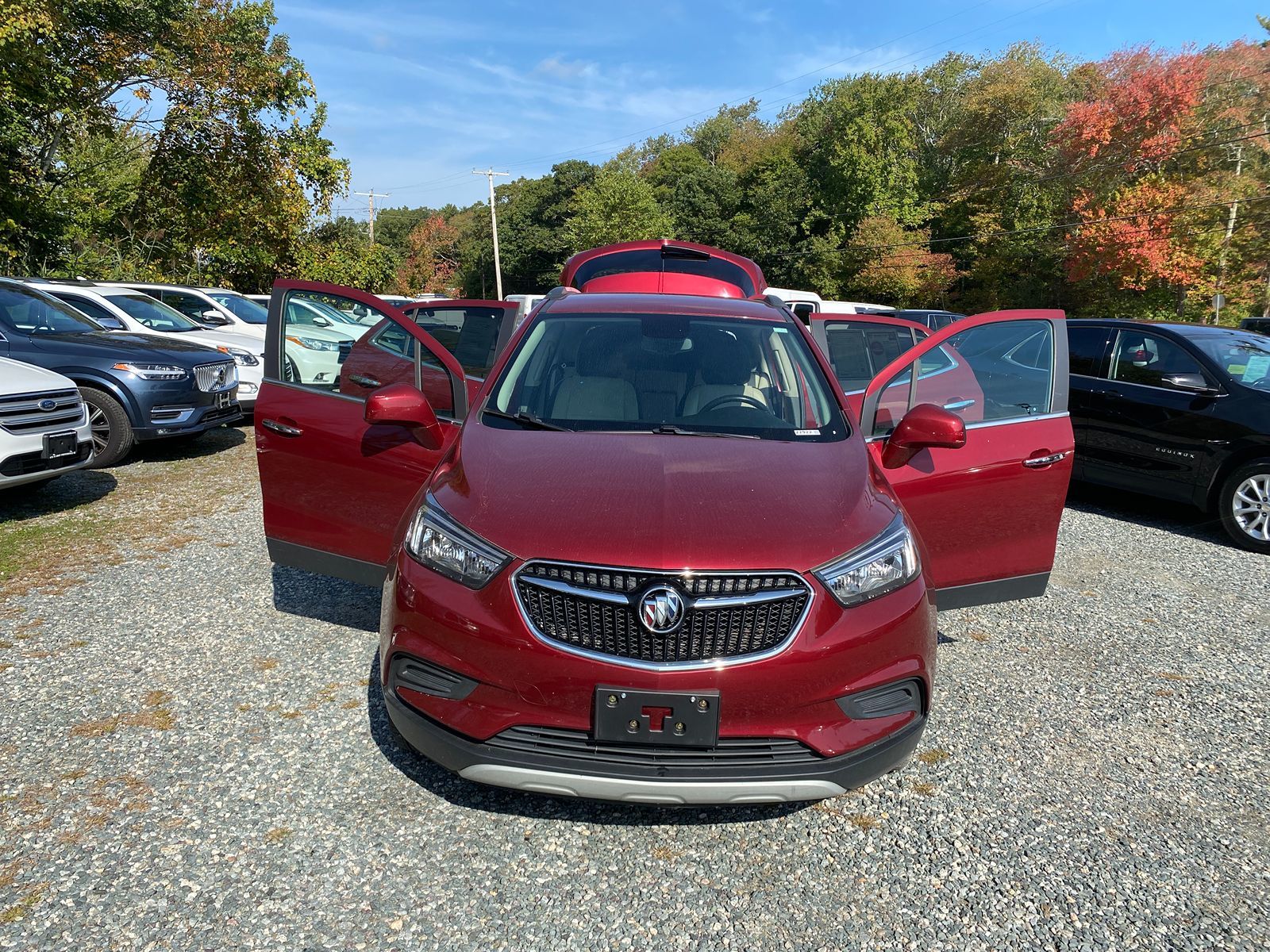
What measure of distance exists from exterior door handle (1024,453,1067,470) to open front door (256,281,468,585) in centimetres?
256

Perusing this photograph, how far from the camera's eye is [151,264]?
799 inches

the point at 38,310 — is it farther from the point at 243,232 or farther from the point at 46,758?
the point at 243,232

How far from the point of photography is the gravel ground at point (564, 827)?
7.64ft

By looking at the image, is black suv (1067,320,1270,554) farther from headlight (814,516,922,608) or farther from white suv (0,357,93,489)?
white suv (0,357,93,489)

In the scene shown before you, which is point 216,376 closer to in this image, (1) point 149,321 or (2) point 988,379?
(1) point 149,321

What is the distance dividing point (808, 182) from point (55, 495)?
5430cm

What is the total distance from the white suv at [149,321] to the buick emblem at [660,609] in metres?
8.27

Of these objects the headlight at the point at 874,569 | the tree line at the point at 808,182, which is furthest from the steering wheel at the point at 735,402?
the tree line at the point at 808,182

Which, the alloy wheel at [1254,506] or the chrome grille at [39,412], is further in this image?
the alloy wheel at [1254,506]

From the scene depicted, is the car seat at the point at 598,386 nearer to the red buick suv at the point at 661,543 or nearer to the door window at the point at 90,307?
the red buick suv at the point at 661,543

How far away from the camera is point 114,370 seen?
7.80 meters

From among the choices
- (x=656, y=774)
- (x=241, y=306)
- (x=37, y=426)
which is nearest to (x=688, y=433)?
(x=656, y=774)

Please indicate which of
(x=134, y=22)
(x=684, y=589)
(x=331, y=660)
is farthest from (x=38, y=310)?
(x=134, y=22)

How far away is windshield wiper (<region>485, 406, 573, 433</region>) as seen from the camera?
3133mm
